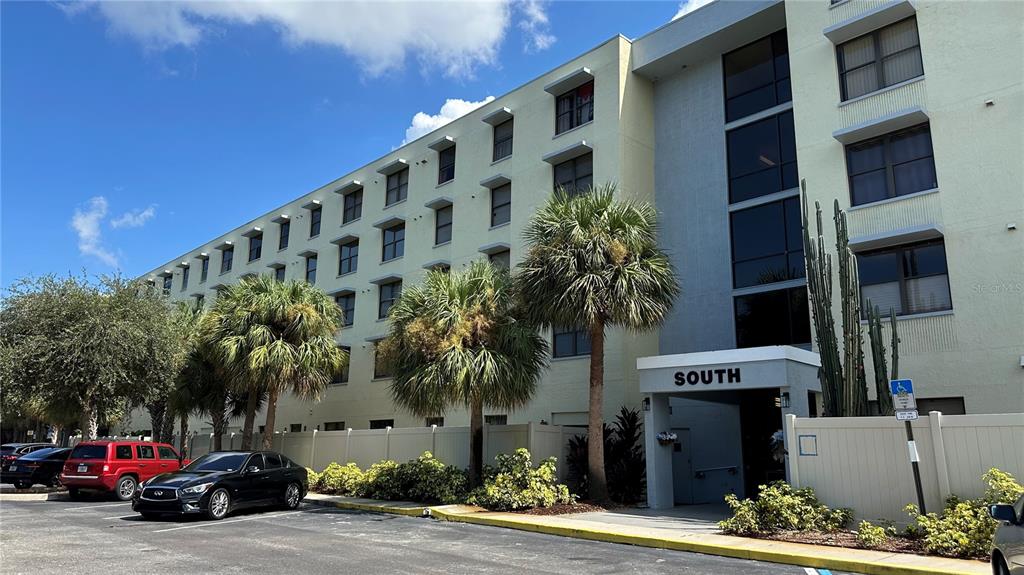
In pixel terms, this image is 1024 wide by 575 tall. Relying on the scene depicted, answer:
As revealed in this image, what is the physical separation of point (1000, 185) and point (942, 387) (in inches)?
200

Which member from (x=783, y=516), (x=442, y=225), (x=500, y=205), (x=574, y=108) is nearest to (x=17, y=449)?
A: (x=442, y=225)

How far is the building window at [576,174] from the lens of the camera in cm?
2595

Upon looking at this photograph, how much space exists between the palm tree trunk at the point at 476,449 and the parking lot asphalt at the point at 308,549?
3.11 m

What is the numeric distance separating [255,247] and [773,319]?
108 feet

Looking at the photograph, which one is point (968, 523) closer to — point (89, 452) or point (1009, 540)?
point (1009, 540)

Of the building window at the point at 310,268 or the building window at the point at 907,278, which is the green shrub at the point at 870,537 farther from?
the building window at the point at 310,268

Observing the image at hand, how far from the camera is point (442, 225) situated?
31781mm

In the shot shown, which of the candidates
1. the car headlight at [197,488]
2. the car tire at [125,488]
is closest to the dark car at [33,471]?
the car tire at [125,488]

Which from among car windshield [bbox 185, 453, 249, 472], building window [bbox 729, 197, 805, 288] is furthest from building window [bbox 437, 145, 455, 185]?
car windshield [bbox 185, 453, 249, 472]

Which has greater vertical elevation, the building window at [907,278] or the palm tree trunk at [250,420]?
the building window at [907,278]

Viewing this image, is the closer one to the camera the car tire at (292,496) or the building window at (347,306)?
the car tire at (292,496)

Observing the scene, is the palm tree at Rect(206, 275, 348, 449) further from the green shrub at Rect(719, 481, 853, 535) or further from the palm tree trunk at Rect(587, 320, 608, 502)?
the green shrub at Rect(719, 481, 853, 535)

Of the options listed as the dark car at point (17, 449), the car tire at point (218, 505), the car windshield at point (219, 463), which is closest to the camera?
the car tire at point (218, 505)

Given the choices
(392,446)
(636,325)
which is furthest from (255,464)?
(636,325)
